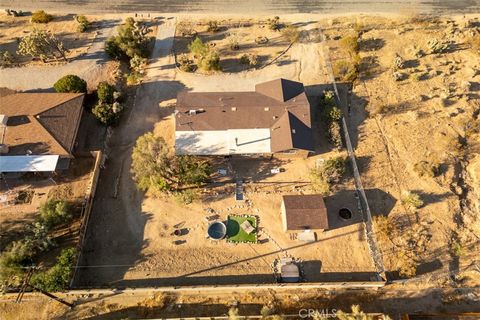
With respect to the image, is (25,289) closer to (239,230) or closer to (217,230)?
(217,230)

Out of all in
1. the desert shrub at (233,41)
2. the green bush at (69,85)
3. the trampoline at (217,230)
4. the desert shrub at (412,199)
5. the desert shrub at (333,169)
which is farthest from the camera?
the desert shrub at (233,41)

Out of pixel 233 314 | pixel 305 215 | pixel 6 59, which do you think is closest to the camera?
pixel 233 314

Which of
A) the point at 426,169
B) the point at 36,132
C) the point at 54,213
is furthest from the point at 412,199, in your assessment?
the point at 36,132

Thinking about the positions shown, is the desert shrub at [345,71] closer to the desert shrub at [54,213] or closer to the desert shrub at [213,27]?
the desert shrub at [213,27]

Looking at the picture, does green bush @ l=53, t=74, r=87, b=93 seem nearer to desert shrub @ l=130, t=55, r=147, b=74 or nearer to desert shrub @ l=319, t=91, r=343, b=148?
desert shrub @ l=130, t=55, r=147, b=74

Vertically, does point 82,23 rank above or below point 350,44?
above

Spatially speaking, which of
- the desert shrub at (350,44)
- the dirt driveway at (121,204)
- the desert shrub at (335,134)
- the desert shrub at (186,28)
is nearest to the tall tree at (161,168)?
the dirt driveway at (121,204)

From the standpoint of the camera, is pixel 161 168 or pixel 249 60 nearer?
pixel 161 168

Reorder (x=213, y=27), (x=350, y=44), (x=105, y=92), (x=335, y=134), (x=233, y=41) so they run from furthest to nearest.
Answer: (x=213, y=27) → (x=233, y=41) → (x=350, y=44) → (x=105, y=92) → (x=335, y=134)

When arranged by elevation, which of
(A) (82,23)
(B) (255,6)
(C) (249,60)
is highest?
(B) (255,6)
